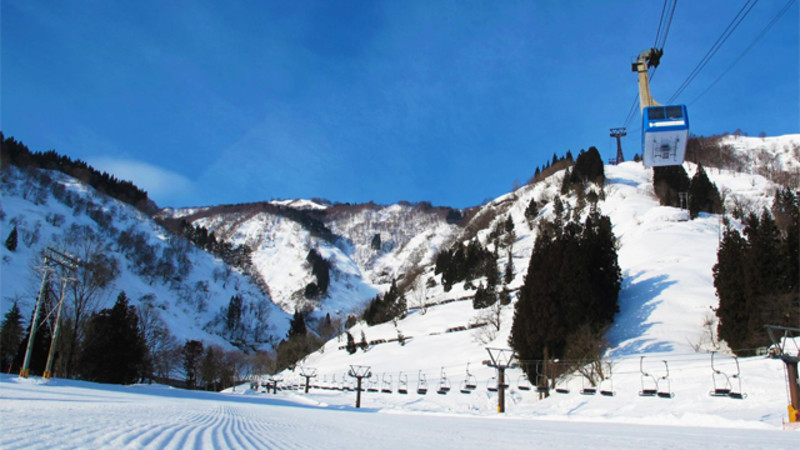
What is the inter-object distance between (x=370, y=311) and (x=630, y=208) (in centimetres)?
4577

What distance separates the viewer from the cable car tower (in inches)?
684

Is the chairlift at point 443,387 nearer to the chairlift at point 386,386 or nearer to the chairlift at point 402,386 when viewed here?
the chairlift at point 402,386

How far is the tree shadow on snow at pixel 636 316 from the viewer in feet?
108

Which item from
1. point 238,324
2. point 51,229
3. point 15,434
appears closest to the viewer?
point 15,434

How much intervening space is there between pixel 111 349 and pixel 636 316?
4801cm

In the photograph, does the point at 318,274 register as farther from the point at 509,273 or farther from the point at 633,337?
the point at 633,337

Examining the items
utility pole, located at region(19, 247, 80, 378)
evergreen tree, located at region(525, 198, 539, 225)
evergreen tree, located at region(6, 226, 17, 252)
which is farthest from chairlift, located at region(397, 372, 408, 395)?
evergreen tree, located at region(6, 226, 17, 252)

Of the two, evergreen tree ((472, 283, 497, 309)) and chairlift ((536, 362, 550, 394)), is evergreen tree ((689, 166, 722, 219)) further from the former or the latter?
chairlift ((536, 362, 550, 394))

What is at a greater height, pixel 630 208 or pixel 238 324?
pixel 630 208

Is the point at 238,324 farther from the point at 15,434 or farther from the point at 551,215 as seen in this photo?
the point at 15,434

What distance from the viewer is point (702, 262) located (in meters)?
44.5

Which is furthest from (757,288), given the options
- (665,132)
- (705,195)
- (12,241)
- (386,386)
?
(12,241)

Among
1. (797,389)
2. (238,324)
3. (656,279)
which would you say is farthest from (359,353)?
(238,324)

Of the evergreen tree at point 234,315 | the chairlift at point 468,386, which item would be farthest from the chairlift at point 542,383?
the evergreen tree at point 234,315
